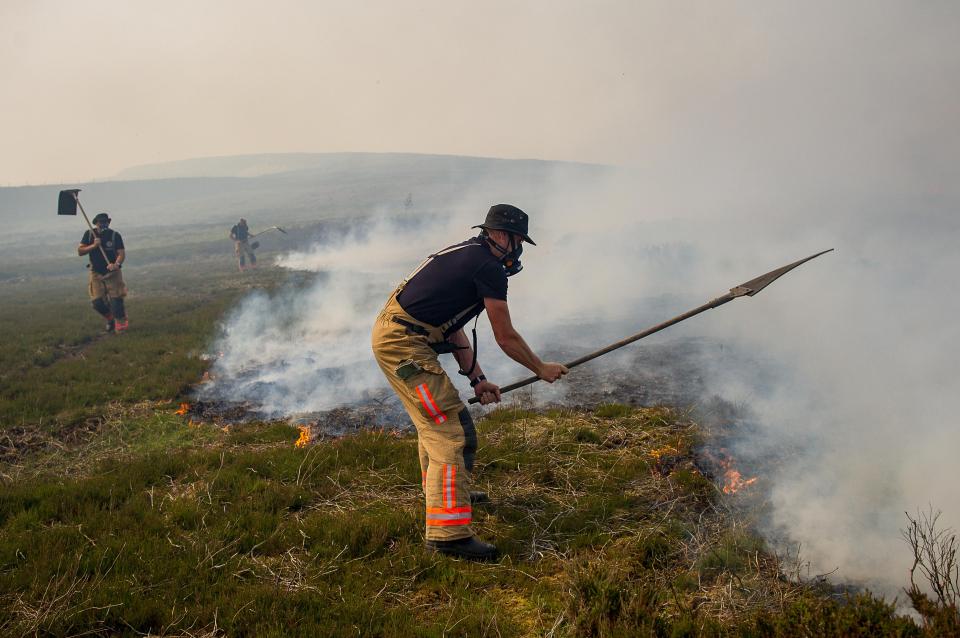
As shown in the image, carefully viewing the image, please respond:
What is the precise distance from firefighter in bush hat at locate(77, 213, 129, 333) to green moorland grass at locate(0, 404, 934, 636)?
7.92m

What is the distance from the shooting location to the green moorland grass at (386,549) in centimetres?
355

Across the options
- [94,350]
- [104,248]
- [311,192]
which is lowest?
[94,350]

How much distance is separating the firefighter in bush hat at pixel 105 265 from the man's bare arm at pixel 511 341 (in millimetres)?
11275

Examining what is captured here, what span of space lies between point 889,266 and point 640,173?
24141mm

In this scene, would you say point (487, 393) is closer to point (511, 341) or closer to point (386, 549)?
point (511, 341)

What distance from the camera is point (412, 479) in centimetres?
571

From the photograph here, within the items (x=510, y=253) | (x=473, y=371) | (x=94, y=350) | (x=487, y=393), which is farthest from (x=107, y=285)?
(x=510, y=253)

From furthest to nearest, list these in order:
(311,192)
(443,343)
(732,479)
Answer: (311,192) → (732,479) → (443,343)

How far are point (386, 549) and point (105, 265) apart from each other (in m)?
12.0

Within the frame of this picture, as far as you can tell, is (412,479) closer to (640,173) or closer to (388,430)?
(388,430)

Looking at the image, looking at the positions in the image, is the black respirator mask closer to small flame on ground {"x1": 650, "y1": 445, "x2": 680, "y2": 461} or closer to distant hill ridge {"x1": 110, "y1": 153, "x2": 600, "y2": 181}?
small flame on ground {"x1": 650, "y1": 445, "x2": 680, "y2": 461}

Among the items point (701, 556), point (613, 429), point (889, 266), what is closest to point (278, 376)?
point (613, 429)

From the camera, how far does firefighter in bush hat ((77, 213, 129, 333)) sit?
13.0m

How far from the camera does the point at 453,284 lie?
458cm
